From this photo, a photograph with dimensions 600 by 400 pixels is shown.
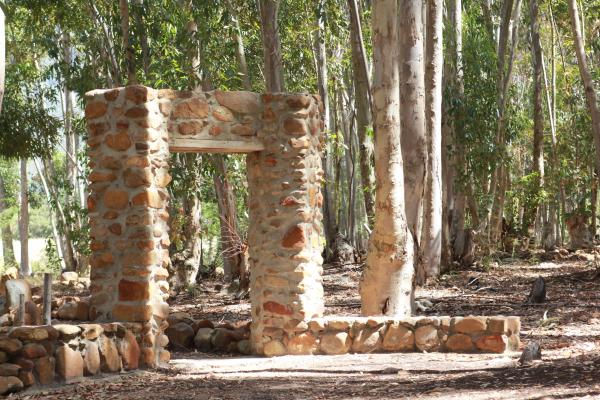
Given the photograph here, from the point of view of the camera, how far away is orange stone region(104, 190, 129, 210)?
9.18 m

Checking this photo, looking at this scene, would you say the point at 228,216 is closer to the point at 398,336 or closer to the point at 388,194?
the point at 388,194

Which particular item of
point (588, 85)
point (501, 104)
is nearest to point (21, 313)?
point (588, 85)

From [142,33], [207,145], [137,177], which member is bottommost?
[137,177]

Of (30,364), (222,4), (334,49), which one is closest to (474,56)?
(222,4)

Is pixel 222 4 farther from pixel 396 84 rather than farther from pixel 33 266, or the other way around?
pixel 33 266

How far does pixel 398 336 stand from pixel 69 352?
3.28 m

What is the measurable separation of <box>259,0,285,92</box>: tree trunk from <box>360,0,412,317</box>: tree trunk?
5.20 meters

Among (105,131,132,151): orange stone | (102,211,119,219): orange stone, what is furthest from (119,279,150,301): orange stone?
(105,131,132,151): orange stone

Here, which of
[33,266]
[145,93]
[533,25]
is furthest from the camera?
[33,266]

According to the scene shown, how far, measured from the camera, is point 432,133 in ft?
50.3

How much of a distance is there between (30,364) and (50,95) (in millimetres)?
17083

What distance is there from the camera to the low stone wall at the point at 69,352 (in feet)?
24.7

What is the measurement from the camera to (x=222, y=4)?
59.5 feet

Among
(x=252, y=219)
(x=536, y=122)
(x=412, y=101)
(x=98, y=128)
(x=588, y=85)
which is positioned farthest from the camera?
(x=536, y=122)
